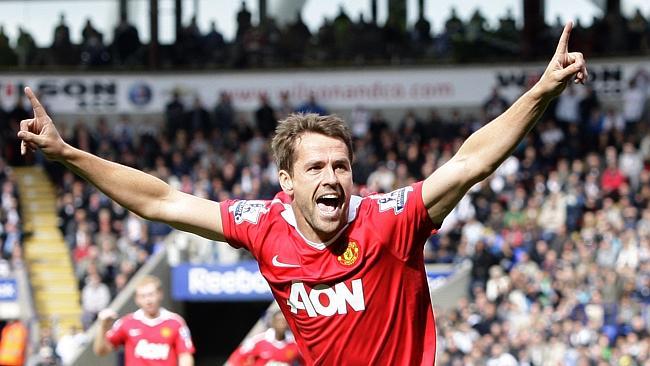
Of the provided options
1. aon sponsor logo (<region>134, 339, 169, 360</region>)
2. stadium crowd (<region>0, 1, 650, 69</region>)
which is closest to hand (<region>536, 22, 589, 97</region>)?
aon sponsor logo (<region>134, 339, 169, 360</region>)

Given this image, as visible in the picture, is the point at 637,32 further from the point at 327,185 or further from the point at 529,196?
the point at 327,185

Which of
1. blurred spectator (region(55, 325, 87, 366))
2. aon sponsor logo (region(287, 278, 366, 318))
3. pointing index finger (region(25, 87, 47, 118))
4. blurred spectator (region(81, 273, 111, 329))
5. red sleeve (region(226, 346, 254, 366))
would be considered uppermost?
pointing index finger (region(25, 87, 47, 118))

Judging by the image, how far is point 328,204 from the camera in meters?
4.71

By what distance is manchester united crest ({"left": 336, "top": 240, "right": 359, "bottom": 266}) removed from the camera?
475cm

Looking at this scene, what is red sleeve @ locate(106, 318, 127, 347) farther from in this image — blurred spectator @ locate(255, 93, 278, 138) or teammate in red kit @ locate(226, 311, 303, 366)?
blurred spectator @ locate(255, 93, 278, 138)

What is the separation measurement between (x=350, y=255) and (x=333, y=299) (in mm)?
171

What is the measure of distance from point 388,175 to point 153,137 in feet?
19.1

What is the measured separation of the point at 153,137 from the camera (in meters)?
26.2

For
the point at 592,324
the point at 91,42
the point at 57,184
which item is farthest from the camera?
the point at 91,42

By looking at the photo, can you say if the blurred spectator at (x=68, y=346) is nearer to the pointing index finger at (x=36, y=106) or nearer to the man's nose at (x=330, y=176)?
the pointing index finger at (x=36, y=106)

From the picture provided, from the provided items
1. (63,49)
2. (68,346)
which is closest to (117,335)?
(68,346)

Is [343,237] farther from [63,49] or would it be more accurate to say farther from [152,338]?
[63,49]

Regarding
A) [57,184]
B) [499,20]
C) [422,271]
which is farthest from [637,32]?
[422,271]

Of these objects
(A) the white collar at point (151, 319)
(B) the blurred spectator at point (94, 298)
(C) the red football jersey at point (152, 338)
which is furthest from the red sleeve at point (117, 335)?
(B) the blurred spectator at point (94, 298)
